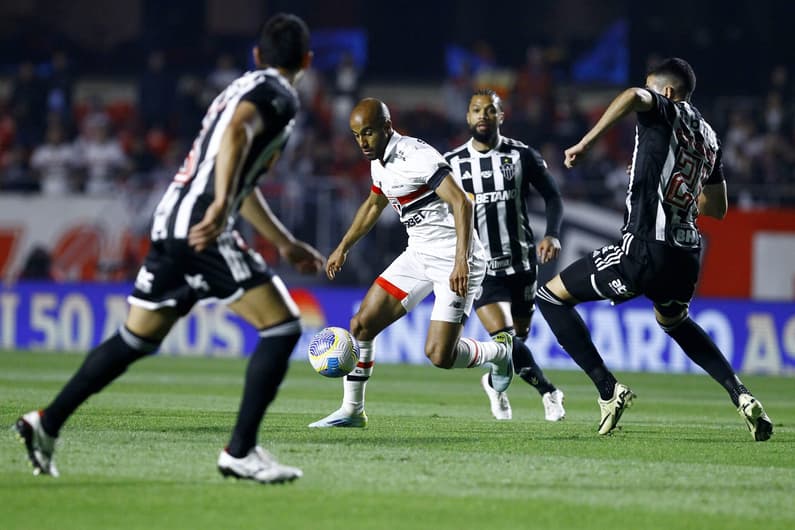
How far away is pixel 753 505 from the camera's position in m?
6.01

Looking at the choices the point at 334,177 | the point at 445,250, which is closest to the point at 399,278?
the point at 445,250

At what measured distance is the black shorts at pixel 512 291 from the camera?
10.6 metres

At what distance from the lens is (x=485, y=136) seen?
10477 millimetres

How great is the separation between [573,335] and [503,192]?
1.82 meters

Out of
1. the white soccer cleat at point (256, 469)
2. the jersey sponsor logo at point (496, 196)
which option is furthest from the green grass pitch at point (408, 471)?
the jersey sponsor logo at point (496, 196)

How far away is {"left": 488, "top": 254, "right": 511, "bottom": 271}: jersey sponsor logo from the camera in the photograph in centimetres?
1062

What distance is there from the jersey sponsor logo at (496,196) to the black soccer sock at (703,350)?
6.63 ft

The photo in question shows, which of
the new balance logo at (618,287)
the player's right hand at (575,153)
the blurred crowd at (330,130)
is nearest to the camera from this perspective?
the player's right hand at (575,153)

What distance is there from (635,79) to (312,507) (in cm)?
1956

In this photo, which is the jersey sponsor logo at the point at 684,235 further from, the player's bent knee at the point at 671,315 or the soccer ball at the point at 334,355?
the soccer ball at the point at 334,355

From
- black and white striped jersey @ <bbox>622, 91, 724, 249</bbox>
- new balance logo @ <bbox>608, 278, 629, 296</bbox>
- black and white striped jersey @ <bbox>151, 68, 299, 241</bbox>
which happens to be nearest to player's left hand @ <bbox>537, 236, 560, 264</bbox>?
new balance logo @ <bbox>608, 278, 629, 296</bbox>

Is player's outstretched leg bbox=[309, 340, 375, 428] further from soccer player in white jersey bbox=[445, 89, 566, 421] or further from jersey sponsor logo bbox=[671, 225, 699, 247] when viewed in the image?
jersey sponsor logo bbox=[671, 225, 699, 247]

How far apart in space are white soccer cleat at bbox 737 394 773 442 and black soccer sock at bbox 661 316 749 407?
0.23 metres

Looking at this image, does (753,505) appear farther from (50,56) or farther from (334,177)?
(50,56)
